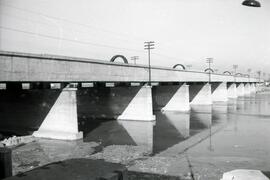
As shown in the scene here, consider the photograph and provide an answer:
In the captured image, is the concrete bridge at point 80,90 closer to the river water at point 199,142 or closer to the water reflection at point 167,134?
the river water at point 199,142

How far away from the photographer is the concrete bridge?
72.4 ft

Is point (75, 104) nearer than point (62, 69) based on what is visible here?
No

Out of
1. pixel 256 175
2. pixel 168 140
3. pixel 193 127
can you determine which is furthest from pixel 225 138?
pixel 256 175

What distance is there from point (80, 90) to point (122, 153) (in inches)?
1030

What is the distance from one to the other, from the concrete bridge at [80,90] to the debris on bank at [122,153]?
5.73 m

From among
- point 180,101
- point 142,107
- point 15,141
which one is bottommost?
point 15,141

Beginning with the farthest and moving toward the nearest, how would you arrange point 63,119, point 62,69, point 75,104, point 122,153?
point 75,104 → point 63,119 → point 62,69 → point 122,153

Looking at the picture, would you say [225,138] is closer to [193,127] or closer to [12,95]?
[193,127]

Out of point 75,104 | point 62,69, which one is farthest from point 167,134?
point 62,69

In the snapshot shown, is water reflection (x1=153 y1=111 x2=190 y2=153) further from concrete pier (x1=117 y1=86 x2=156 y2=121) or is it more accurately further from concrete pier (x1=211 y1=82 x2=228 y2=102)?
concrete pier (x1=211 y1=82 x2=228 y2=102)

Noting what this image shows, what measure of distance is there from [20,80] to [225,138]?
711 inches

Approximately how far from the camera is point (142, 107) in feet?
123

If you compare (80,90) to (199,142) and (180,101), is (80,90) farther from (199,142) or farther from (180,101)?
(199,142)

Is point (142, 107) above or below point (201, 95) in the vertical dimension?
below
